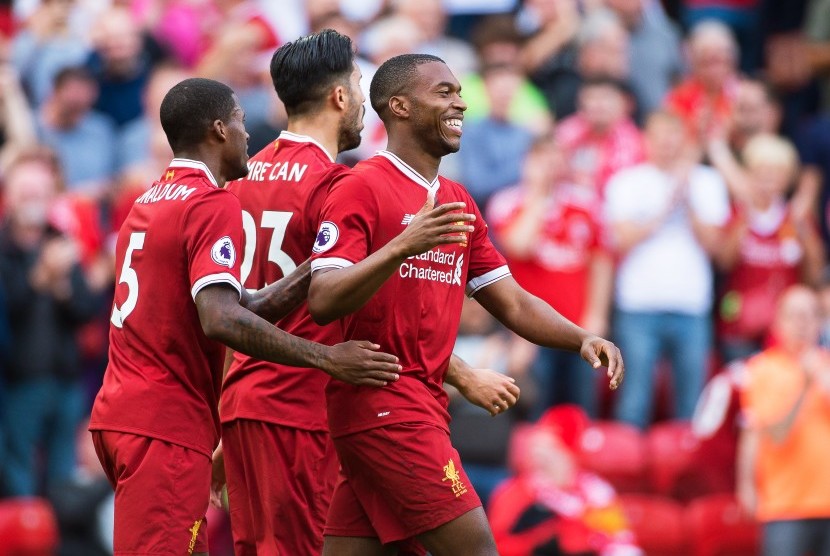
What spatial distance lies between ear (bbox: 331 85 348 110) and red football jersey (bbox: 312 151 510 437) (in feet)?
2.05

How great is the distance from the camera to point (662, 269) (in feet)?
41.3

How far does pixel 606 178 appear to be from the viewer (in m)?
13.1

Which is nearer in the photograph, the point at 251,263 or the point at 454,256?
the point at 454,256

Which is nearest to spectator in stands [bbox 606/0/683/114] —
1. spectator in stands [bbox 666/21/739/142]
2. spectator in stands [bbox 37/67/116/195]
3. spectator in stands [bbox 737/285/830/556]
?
spectator in stands [bbox 666/21/739/142]

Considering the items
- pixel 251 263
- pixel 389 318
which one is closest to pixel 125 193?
pixel 251 263

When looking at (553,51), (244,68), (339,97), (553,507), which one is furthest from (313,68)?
(553,51)

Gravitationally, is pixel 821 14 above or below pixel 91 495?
above

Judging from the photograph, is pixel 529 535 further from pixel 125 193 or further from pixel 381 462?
pixel 381 462

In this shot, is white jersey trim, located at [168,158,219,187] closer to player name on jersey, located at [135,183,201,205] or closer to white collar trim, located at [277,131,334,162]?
player name on jersey, located at [135,183,201,205]

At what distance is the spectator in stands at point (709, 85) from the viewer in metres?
14.0

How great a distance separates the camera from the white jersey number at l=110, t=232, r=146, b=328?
6.03 metres

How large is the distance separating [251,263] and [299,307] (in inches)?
12.9

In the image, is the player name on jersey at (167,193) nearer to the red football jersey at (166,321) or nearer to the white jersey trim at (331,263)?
the red football jersey at (166,321)

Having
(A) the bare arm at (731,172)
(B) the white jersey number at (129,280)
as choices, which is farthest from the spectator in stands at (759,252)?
(B) the white jersey number at (129,280)
